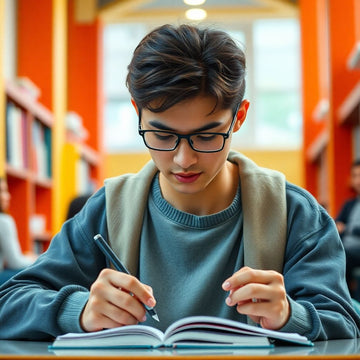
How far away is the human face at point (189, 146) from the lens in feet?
4.22

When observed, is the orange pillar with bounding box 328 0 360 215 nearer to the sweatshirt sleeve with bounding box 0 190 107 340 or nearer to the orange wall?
the orange wall

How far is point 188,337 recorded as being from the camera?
99cm

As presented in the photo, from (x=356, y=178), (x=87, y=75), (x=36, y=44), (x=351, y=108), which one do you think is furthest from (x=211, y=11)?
(x=356, y=178)


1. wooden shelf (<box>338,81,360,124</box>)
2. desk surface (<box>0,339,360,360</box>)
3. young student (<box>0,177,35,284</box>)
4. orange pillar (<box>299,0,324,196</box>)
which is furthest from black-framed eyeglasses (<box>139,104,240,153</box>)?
orange pillar (<box>299,0,324,196</box>)

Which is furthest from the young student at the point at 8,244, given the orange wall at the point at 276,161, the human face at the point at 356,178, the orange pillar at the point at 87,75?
the orange wall at the point at 276,161

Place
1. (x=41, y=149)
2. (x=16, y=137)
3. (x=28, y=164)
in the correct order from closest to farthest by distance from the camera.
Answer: (x=16, y=137) → (x=28, y=164) → (x=41, y=149)

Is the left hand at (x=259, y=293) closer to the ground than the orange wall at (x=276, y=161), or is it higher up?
higher up

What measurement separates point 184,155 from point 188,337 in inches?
16.3

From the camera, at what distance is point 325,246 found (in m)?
1.32

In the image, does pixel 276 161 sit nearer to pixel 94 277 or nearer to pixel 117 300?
pixel 94 277

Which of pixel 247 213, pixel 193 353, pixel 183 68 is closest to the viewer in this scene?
pixel 193 353

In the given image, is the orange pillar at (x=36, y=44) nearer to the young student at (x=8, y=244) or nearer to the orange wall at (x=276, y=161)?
the young student at (x=8, y=244)

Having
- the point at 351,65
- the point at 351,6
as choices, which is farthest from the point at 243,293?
the point at 351,6

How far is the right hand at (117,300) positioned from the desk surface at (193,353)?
0.35 feet
